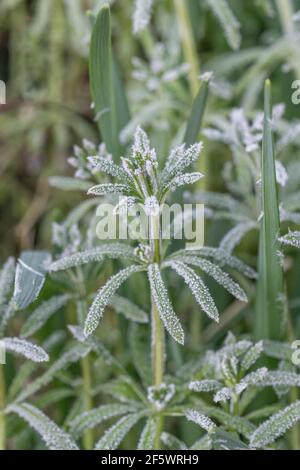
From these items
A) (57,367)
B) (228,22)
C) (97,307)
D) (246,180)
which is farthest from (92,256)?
(228,22)

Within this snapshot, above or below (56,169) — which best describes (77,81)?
above

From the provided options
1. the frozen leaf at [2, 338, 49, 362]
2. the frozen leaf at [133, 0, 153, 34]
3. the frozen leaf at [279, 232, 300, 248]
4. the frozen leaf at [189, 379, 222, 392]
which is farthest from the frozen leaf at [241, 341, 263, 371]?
the frozen leaf at [133, 0, 153, 34]

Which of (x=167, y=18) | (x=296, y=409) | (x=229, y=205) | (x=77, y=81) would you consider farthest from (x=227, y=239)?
(x=77, y=81)

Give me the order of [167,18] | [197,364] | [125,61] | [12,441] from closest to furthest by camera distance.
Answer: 1. [197,364]
2. [12,441]
3. [167,18]
4. [125,61]

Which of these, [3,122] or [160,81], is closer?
[160,81]

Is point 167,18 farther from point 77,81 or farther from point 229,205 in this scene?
point 229,205

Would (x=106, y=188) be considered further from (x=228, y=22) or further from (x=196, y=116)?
(x=228, y=22)

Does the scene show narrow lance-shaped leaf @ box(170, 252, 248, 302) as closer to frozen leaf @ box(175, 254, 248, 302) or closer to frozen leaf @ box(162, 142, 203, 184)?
frozen leaf @ box(175, 254, 248, 302)

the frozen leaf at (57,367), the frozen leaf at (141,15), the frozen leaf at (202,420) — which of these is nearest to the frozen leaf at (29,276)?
the frozen leaf at (57,367)
